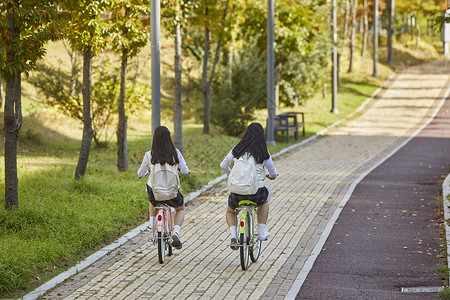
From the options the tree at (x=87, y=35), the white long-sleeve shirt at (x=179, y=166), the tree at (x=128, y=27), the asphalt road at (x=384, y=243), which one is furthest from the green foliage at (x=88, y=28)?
the asphalt road at (x=384, y=243)

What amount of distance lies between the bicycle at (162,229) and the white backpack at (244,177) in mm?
936

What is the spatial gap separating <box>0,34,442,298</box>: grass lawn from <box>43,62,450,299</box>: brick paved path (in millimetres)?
439

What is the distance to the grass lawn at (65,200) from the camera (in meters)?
7.82

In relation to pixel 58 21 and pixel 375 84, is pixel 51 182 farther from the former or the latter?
pixel 375 84

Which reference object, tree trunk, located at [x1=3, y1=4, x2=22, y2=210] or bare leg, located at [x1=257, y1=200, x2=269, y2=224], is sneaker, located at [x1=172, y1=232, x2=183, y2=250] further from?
tree trunk, located at [x1=3, y1=4, x2=22, y2=210]

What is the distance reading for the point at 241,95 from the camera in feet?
85.1

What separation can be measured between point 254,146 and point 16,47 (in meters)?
3.88

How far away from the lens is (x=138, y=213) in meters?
10.9

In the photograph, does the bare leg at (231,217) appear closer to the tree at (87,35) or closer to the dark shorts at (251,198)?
the dark shorts at (251,198)

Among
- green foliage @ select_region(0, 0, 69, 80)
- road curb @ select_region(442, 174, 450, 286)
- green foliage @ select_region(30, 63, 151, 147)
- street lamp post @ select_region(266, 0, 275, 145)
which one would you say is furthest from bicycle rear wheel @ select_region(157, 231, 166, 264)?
street lamp post @ select_region(266, 0, 275, 145)

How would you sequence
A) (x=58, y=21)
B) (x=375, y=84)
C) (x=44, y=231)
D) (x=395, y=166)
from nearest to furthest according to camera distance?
1. (x=44, y=231)
2. (x=58, y=21)
3. (x=395, y=166)
4. (x=375, y=84)

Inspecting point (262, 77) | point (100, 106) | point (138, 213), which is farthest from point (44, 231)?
point (262, 77)

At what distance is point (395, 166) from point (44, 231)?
11.0 meters

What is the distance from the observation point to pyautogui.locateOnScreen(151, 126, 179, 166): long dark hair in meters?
8.03
